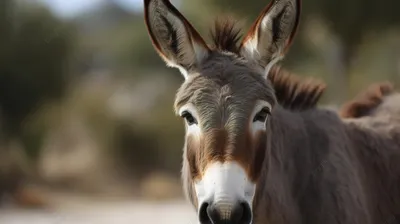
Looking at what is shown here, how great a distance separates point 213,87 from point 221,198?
2.16 feet

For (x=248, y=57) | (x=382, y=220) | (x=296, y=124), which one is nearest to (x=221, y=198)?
(x=248, y=57)

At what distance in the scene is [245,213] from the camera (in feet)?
12.2

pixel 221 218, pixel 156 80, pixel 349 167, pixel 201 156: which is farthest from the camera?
pixel 156 80

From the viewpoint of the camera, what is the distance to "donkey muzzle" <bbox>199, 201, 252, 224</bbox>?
12.1 feet

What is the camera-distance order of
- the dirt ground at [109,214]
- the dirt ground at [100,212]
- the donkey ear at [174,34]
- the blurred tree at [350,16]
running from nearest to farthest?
the donkey ear at [174,34]
the dirt ground at [109,214]
the dirt ground at [100,212]
the blurred tree at [350,16]

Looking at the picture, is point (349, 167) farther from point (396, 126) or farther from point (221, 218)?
point (221, 218)

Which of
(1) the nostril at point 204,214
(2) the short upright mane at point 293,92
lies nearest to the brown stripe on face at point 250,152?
(1) the nostril at point 204,214

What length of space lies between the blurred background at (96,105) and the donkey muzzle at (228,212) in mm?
13606

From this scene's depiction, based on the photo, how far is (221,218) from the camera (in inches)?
145

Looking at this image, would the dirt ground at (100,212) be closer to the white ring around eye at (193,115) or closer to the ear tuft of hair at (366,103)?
the ear tuft of hair at (366,103)

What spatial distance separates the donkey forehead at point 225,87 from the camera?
396 cm

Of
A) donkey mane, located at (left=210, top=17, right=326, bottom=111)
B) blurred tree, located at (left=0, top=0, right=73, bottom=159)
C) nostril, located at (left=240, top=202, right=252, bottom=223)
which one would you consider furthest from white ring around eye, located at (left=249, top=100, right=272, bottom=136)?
blurred tree, located at (left=0, top=0, right=73, bottom=159)

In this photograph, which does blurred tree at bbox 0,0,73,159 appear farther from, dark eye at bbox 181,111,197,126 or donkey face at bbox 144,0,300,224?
dark eye at bbox 181,111,197,126

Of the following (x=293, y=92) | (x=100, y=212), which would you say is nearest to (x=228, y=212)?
Answer: (x=293, y=92)
